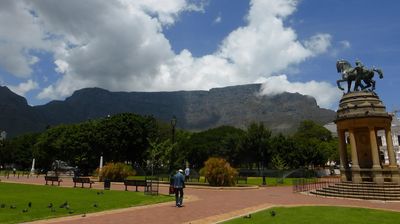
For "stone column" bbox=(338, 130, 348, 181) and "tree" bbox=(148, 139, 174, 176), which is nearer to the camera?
"stone column" bbox=(338, 130, 348, 181)

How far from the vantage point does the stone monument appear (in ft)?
86.7

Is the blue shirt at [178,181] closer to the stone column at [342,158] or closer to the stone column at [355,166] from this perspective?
the stone column at [355,166]

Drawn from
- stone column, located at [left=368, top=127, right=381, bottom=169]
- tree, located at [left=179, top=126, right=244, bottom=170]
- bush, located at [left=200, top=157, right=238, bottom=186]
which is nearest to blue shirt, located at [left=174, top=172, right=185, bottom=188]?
bush, located at [left=200, top=157, right=238, bottom=186]

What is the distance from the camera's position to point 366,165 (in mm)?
28172

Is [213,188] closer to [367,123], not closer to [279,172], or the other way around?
[367,123]

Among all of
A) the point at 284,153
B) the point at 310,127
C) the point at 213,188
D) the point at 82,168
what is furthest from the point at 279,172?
the point at 310,127

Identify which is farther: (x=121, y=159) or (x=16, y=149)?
(x=16, y=149)

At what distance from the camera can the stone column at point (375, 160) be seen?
25828mm

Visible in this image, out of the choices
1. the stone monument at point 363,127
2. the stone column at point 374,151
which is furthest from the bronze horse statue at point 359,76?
the stone column at point 374,151

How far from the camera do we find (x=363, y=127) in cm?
2769

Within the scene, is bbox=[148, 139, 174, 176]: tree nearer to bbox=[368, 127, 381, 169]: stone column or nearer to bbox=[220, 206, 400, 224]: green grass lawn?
bbox=[368, 127, 381, 169]: stone column

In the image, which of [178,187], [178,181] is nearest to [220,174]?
[178,181]

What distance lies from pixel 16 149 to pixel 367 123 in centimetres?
9831

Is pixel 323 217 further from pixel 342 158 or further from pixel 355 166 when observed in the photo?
pixel 342 158
